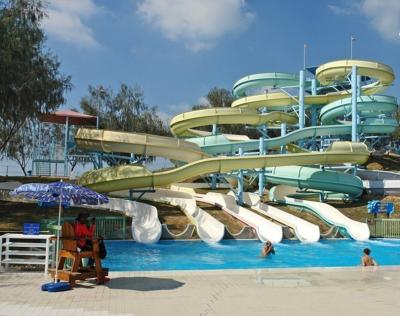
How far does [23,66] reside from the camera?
22875 mm

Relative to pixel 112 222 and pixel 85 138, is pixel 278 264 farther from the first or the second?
pixel 85 138

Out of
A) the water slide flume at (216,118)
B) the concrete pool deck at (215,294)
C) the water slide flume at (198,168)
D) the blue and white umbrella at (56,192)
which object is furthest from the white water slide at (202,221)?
the water slide flume at (216,118)

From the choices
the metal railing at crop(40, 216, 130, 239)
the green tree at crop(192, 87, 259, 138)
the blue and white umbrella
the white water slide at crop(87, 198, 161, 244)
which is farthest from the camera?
the green tree at crop(192, 87, 259, 138)

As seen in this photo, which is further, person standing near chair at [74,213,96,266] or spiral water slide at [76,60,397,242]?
spiral water slide at [76,60,397,242]

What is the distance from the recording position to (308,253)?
19.3m

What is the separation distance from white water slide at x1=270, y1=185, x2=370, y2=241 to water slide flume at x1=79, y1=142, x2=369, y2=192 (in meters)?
2.80

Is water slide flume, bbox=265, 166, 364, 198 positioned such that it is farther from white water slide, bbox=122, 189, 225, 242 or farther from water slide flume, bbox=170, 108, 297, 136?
white water slide, bbox=122, 189, 225, 242

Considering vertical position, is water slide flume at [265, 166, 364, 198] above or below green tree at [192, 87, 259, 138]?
below

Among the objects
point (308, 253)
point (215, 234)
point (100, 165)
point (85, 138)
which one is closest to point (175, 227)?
point (215, 234)

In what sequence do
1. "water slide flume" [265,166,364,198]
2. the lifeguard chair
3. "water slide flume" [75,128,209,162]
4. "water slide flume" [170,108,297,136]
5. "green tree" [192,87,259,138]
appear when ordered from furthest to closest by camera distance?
"green tree" [192,87,259,138] < "water slide flume" [170,108,297,136] < "water slide flume" [265,166,364,198] < "water slide flume" [75,128,209,162] < the lifeguard chair

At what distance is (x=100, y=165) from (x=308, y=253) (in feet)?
51.7

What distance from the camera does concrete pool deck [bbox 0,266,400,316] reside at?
25.0 feet

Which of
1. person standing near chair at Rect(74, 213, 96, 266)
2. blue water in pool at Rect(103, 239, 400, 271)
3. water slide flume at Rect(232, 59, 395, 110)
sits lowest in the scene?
blue water in pool at Rect(103, 239, 400, 271)

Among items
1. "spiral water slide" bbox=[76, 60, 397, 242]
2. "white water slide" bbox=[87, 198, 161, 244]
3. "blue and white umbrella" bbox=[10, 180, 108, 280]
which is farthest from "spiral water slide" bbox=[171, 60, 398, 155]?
"blue and white umbrella" bbox=[10, 180, 108, 280]
